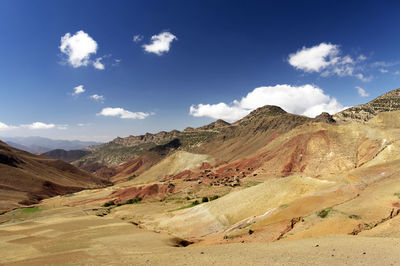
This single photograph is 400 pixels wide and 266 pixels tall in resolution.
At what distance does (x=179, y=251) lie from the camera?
20891 mm

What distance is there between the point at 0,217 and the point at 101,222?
32.5 meters

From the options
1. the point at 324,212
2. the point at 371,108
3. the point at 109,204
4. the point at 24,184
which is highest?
the point at 371,108

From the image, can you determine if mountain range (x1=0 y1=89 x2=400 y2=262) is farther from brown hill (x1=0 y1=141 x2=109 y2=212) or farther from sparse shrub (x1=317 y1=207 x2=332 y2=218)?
brown hill (x1=0 y1=141 x2=109 y2=212)

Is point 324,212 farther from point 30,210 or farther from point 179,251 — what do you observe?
point 30,210

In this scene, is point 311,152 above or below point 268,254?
above

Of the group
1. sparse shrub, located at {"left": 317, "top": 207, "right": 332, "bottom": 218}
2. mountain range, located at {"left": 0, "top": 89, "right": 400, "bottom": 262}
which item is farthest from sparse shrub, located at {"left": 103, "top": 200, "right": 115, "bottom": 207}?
sparse shrub, located at {"left": 317, "top": 207, "right": 332, "bottom": 218}

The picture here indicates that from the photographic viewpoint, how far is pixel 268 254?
55.6 feet

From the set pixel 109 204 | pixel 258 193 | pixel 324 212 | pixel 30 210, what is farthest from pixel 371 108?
pixel 30 210

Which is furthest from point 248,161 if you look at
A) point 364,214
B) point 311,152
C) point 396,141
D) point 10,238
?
point 10,238

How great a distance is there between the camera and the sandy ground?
49.2 feet

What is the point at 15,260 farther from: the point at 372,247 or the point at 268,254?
the point at 372,247

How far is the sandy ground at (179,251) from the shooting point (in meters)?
15.0

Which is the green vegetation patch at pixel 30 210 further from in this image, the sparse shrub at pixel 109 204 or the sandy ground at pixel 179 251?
the sandy ground at pixel 179 251

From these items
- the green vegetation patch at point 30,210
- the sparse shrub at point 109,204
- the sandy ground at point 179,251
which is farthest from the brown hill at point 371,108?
the green vegetation patch at point 30,210
